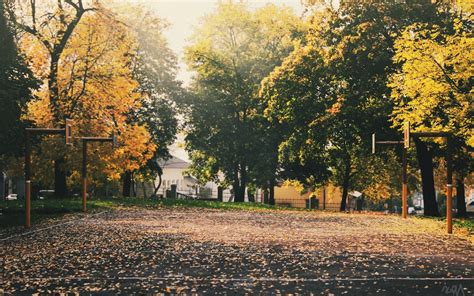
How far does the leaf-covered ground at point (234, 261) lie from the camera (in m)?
10.7

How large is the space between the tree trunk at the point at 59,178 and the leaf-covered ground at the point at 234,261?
19.3m

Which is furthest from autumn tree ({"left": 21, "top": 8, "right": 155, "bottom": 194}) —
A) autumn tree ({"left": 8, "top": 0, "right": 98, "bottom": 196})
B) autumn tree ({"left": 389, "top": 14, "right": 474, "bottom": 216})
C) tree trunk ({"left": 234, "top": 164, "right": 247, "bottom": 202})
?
autumn tree ({"left": 389, "top": 14, "right": 474, "bottom": 216})

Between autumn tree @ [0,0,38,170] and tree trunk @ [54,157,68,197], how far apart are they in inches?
381

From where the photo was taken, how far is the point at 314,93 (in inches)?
1681

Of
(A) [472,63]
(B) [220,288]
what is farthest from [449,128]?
(B) [220,288]

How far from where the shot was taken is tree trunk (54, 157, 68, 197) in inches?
1641

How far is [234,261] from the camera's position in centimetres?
1389

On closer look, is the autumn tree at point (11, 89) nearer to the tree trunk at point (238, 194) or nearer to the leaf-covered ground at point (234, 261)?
the leaf-covered ground at point (234, 261)

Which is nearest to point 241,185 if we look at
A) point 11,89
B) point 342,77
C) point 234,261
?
point 342,77

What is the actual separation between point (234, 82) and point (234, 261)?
153 feet

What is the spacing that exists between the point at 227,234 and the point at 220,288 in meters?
10.3

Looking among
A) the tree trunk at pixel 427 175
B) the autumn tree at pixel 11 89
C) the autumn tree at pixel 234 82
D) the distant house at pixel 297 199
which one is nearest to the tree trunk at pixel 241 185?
the autumn tree at pixel 234 82

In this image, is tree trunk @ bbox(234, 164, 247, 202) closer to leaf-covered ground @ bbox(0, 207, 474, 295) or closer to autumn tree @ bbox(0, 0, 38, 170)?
autumn tree @ bbox(0, 0, 38, 170)

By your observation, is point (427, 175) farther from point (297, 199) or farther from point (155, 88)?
point (297, 199)
